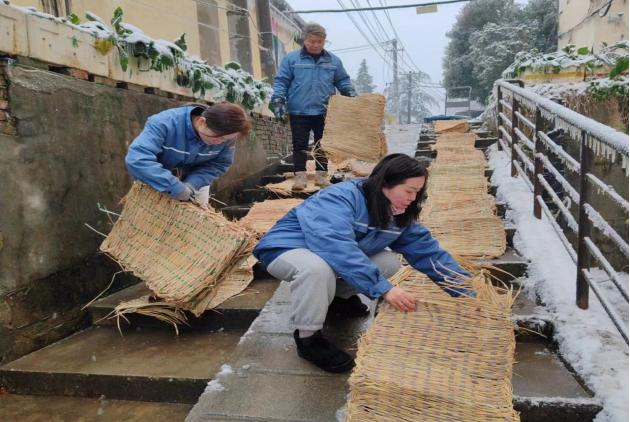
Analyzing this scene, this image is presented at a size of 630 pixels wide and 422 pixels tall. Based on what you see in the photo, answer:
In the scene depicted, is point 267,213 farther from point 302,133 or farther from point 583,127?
point 583,127

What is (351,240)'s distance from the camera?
2064 mm

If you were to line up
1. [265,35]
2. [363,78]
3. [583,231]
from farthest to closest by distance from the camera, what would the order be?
[363,78] → [265,35] → [583,231]

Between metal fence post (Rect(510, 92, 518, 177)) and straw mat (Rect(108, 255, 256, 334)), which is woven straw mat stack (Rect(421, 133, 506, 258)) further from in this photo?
straw mat (Rect(108, 255, 256, 334))

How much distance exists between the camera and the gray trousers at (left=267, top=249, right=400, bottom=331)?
2.06 meters

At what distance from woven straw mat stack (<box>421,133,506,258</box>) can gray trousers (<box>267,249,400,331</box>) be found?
1.17 metres

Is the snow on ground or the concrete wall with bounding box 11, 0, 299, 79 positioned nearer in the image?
the snow on ground

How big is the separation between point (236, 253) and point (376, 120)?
110 inches

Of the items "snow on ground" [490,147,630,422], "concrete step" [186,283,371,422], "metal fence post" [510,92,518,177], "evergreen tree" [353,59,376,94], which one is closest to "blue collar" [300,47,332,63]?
"metal fence post" [510,92,518,177]

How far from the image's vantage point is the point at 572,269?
259cm

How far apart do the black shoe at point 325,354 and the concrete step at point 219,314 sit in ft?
2.29

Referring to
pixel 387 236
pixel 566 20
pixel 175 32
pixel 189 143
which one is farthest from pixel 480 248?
pixel 566 20

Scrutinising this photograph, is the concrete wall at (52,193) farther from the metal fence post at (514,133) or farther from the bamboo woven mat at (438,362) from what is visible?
the metal fence post at (514,133)

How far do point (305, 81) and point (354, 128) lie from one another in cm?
61

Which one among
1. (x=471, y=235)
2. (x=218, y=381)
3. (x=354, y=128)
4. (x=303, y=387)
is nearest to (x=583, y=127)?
(x=471, y=235)
